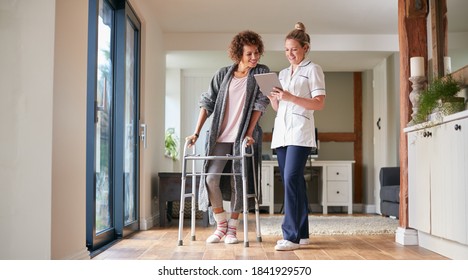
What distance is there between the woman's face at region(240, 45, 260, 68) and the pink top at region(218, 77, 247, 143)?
0.33 feet

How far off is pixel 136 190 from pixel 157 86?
1.43 m

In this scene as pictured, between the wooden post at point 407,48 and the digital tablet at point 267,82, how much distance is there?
1083 mm

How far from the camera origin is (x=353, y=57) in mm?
7543

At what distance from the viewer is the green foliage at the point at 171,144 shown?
320 inches

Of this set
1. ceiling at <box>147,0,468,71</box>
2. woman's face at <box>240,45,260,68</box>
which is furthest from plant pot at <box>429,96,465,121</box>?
ceiling at <box>147,0,468,71</box>

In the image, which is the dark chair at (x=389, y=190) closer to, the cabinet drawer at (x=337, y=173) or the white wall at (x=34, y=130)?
the cabinet drawer at (x=337, y=173)

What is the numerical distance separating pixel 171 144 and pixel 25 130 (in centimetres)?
561

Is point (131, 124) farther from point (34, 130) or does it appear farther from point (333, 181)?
point (333, 181)

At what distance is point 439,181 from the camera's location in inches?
135

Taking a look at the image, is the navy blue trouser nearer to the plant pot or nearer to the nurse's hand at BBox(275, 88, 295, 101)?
the nurse's hand at BBox(275, 88, 295, 101)

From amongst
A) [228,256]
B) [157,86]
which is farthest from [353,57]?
[228,256]

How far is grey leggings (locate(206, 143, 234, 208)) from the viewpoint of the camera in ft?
12.9

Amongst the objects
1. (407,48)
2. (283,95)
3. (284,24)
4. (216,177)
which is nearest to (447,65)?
(407,48)
